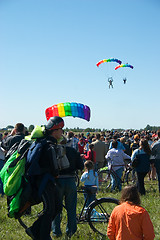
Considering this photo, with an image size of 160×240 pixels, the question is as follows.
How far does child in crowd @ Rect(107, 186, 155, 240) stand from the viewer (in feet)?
12.2

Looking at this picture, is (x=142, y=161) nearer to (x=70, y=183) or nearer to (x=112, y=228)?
(x=70, y=183)

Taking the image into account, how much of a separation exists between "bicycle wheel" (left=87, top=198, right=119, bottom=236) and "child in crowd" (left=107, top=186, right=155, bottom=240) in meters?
1.89

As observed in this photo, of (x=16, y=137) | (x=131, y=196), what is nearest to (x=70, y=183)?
(x=131, y=196)

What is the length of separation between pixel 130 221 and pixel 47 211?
1.19 m

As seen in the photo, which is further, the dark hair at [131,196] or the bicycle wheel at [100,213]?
the bicycle wheel at [100,213]

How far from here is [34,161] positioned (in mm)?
4332

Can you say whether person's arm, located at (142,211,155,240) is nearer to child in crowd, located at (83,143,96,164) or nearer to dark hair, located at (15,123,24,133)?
dark hair, located at (15,123,24,133)

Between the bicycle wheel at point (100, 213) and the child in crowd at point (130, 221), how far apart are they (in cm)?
189

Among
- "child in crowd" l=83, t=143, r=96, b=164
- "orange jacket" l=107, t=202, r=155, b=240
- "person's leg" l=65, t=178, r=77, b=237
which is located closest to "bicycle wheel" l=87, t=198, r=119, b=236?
"person's leg" l=65, t=178, r=77, b=237

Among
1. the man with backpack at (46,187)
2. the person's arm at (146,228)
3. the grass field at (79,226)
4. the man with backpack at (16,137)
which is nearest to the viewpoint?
the person's arm at (146,228)

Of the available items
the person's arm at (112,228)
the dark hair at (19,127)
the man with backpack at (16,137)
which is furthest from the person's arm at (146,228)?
the dark hair at (19,127)

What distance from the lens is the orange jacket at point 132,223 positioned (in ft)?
12.2

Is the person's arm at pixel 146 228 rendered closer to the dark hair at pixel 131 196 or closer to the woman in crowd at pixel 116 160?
the dark hair at pixel 131 196

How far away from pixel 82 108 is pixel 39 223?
60.4 ft
